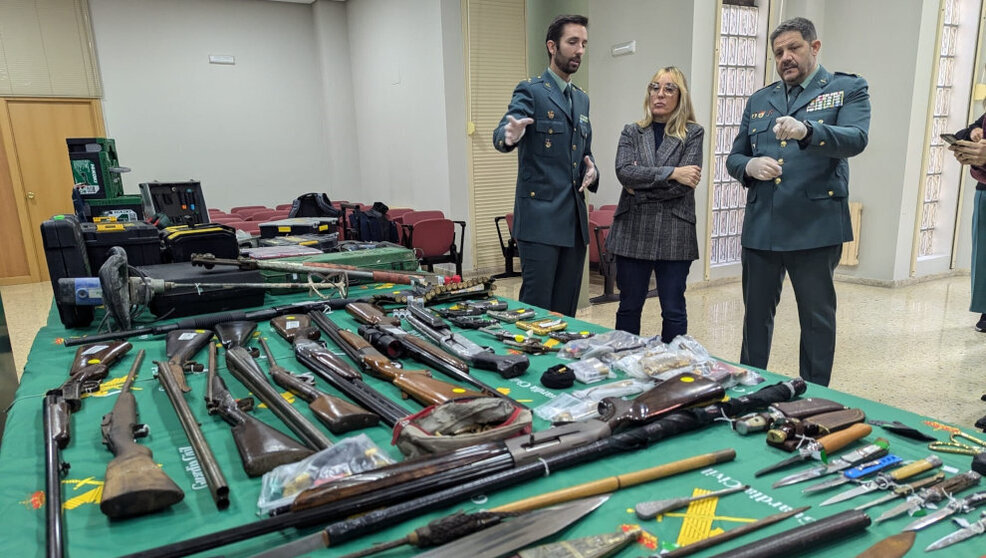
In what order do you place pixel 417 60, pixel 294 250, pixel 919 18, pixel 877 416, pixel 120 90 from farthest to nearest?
pixel 120 90, pixel 417 60, pixel 919 18, pixel 294 250, pixel 877 416

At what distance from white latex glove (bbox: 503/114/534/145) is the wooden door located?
7249 mm

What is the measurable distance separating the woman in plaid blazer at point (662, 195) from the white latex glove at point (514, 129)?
525mm

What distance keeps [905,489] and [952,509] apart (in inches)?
2.7

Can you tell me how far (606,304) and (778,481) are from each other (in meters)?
4.46

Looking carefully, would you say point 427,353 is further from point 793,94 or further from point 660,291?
point 793,94

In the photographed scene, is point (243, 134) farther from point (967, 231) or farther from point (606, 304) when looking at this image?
point (967, 231)

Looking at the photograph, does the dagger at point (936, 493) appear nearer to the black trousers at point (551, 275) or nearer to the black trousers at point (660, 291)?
the black trousers at point (660, 291)

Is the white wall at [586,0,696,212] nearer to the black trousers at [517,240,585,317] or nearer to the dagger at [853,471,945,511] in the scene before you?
the black trousers at [517,240,585,317]

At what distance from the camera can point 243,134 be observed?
8.55m

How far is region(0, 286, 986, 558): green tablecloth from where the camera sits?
0.96m

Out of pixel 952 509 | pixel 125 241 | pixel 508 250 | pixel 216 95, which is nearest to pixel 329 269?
pixel 125 241

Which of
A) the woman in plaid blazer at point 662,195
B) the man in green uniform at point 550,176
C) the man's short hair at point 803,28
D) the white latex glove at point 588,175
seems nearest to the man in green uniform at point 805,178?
the man's short hair at point 803,28

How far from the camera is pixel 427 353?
1.74m

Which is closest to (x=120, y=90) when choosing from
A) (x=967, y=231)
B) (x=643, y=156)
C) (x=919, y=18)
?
(x=643, y=156)
